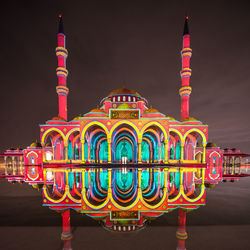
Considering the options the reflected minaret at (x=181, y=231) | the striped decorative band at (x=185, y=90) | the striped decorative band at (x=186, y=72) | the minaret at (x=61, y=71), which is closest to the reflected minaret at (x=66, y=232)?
the reflected minaret at (x=181, y=231)

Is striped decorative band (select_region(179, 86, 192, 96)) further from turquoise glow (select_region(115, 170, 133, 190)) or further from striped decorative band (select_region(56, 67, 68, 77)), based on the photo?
striped decorative band (select_region(56, 67, 68, 77))

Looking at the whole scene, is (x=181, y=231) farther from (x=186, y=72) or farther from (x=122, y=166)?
(x=186, y=72)

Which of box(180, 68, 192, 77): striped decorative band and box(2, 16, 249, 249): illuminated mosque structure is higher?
box(180, 68, 192, 77): striped decorative band

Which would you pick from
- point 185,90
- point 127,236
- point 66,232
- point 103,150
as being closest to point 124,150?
point 103,150

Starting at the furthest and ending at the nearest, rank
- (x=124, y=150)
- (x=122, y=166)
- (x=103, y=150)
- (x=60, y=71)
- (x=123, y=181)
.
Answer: (x=124, y=150), (x=103, y=150), (x=60, y=71), (x=122, y=166), (x=123, y=181)

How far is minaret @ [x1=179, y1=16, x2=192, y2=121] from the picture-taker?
17.9 meters

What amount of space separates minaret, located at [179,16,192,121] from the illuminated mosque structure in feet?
0.44

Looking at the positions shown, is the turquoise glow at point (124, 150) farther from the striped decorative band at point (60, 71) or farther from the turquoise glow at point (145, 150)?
the striped decorative band at point (60, 71)

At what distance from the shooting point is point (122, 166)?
14328 mm

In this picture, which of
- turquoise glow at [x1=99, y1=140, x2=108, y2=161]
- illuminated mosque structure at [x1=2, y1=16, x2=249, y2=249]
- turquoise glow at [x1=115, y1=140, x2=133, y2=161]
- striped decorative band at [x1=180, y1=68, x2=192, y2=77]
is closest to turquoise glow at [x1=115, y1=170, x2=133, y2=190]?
illuminated mosque structure at [x1=2, y1=16, x2=249, y2=249]

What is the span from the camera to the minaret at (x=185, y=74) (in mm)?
17861

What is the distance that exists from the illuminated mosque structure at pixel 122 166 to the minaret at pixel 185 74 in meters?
0.14

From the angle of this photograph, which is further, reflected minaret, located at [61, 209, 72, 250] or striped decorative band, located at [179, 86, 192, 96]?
striped decorative band, located at [179, 86, 192, 96]

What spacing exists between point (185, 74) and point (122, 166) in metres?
16.1
